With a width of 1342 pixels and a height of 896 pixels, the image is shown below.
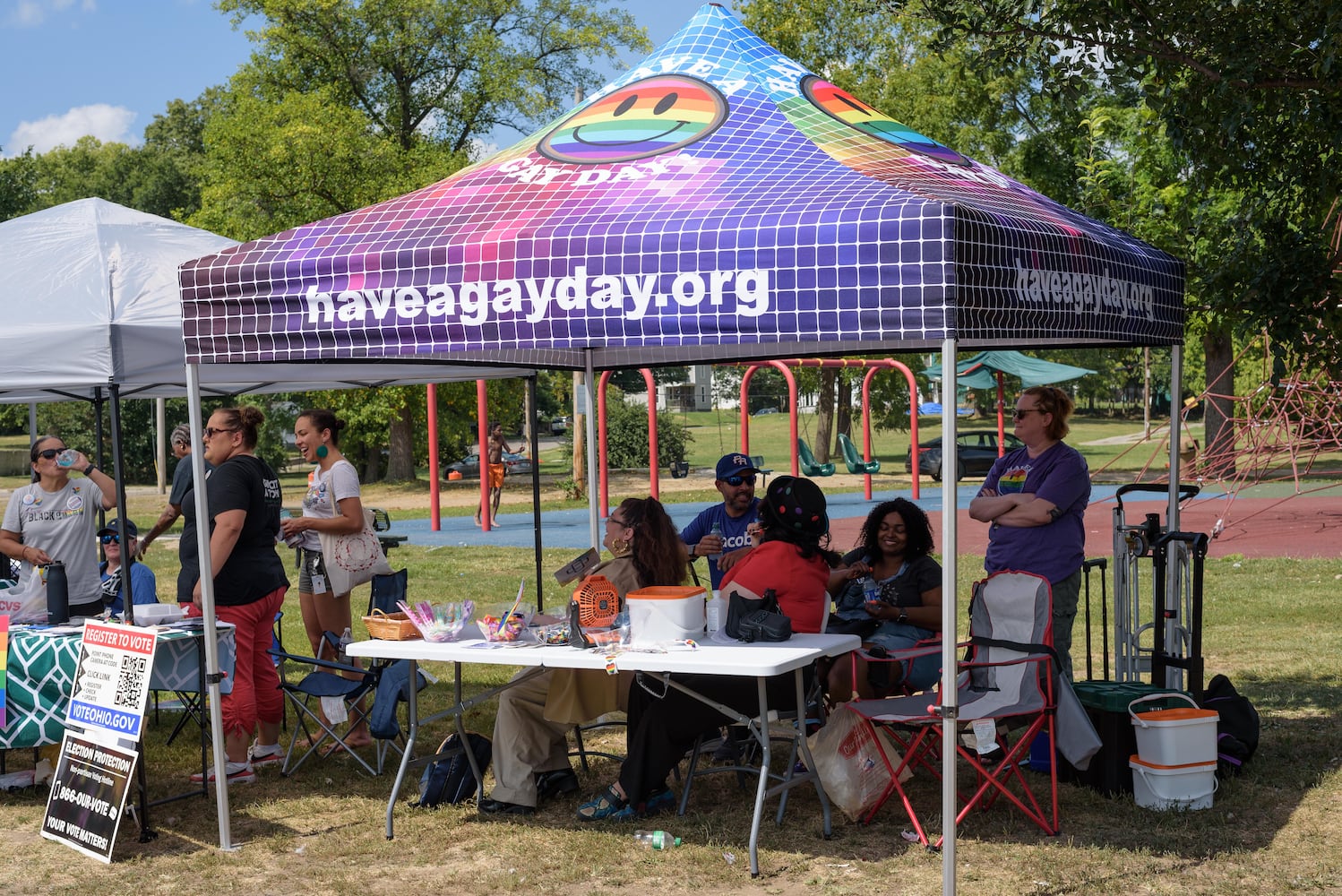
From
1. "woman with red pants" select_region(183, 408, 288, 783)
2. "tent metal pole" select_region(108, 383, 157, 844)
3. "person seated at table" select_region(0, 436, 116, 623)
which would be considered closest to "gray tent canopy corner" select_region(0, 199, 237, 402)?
"tent metal pole" select_region(108, 383, 157, 844)

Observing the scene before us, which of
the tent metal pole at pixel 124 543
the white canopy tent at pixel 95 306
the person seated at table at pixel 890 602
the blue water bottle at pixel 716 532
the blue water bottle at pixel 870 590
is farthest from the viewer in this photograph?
the blue water bottle at pixel 716 532

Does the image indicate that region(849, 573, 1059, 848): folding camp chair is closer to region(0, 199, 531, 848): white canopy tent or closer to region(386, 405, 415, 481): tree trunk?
region(0, 199, 531, 848): white canopy tent

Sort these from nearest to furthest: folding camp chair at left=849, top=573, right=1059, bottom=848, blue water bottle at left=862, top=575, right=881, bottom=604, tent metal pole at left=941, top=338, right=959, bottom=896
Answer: tent metal pole at left=941, top=338, right=959, bottom=896 → folding camp chair at left=849, top=573, right=1059, bottom=848 → blue water bottle at left=862, top=575, right=881, bottom=604

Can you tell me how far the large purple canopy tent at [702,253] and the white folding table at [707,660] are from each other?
69 cm

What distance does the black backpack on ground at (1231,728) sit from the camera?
213 inches

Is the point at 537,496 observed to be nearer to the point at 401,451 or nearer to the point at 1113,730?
the point at 1113,730

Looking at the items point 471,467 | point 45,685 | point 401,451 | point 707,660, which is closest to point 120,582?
point 45,685

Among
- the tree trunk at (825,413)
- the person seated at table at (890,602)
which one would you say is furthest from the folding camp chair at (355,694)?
the tree trunk at (825,413)

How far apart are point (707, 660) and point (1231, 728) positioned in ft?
8.35

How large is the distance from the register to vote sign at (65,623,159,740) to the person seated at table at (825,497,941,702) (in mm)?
2786

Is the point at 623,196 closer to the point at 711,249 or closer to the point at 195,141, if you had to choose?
the point at 711,249

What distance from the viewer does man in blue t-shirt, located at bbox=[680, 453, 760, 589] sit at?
20.9ft

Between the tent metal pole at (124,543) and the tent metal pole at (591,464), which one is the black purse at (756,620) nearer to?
the tent metal pole at (591,464)

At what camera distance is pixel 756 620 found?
15.6 feet
